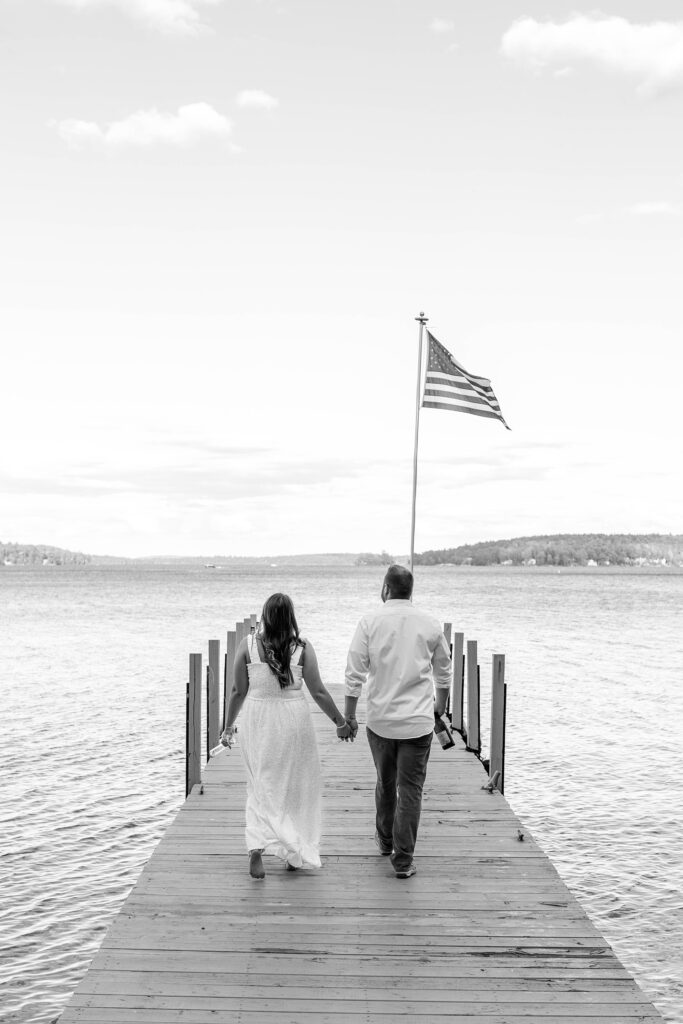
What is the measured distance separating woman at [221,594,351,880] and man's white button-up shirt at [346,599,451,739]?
0.87 ft

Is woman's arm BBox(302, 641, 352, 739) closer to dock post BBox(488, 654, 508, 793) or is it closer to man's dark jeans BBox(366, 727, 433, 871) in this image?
man's dark jeans BBox(366, 727, 433, 871)

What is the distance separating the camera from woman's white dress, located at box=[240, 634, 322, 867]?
20.3 feet

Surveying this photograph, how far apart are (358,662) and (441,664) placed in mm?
537

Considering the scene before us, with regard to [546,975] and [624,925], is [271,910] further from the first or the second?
[624,925]

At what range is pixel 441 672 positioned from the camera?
638 centimetres

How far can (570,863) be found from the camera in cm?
1110

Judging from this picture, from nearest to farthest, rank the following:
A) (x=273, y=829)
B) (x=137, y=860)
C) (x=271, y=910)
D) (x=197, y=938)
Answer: (x=197, y=938) < (x=271, y=910) < (x=273, y=829) < (x=137, y=860)

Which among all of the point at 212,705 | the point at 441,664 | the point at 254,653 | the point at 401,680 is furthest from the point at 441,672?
the point at 212,705

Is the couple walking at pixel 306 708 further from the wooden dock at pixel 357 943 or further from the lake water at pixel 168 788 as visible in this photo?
the lake water at pixel 168 788

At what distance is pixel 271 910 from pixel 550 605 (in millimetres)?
74937

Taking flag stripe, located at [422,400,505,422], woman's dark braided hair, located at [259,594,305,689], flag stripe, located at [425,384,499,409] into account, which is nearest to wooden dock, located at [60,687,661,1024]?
woman's dark braided hair, located at [259,594,305,689]

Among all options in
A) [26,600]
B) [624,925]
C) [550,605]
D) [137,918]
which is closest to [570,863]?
[624,925]

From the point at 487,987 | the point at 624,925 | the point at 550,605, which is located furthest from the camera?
the point at 550,605

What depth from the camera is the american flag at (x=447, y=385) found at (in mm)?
14531
